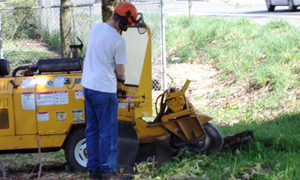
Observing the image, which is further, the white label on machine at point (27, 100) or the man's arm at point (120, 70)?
the white label on machine at point (27, 100)

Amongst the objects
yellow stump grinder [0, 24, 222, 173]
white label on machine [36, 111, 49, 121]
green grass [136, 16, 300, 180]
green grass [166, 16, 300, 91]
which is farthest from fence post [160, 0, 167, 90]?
white label on machine [36, 111, 49, 121]

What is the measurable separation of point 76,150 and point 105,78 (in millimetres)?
1271

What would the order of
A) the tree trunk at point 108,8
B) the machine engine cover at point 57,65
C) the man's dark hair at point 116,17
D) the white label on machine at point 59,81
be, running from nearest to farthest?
the man's dark hair at point 116,17
the white label on machine at point 59,81
the machine engine cover at point 57,65
the tree trunk at point 108,8

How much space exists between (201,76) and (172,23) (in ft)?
12.8

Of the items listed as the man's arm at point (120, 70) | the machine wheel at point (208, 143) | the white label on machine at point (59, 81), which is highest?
the man's arm at point (120, 70)

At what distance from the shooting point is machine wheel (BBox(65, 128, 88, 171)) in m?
4.48

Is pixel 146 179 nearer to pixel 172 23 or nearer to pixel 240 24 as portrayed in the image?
pixel 240 24

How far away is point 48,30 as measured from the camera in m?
12.3

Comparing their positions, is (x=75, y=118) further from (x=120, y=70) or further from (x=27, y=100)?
(x=120, y=70)

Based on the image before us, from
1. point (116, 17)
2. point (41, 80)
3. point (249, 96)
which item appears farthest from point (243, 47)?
point (41, 80)

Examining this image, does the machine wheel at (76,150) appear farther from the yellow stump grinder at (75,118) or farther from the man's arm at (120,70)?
the man's arm at (120,70)

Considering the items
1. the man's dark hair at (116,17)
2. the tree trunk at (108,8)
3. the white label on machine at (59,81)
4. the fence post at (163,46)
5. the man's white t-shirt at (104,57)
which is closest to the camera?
the man's white t-shirt at (104,57)

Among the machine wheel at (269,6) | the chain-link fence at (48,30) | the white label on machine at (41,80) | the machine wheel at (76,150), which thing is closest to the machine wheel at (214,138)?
the machine wheel at (76,150)

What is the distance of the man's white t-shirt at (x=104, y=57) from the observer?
12.0 ft
